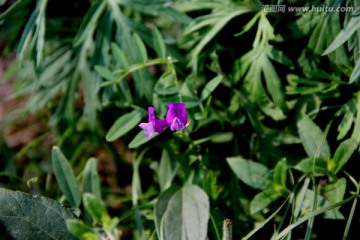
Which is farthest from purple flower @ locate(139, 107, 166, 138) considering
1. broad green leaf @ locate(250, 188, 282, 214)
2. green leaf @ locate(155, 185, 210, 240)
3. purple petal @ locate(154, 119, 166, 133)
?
broad green leaf @ locate(250, 188, 282, 214)

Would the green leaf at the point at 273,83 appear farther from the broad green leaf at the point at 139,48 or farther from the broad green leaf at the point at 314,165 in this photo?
the broad green leaf at the point at 139,48

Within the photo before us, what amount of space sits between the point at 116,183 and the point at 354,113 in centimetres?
124

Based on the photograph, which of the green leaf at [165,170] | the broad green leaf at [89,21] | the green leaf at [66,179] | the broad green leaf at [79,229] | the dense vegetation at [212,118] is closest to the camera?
the broad green leaf at [79,229]

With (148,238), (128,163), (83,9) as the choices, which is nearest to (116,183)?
(128,163)

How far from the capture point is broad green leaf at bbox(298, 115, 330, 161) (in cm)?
157

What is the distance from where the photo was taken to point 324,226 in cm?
164

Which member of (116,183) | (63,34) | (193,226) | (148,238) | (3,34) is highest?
(3,34)

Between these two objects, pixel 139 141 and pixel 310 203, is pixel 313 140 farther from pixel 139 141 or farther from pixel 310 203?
pixel 139 141

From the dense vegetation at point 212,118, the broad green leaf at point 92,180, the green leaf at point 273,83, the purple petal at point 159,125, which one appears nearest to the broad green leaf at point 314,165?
the dense vegetation at point 212,118

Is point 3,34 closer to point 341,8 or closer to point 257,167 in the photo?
point 257,167

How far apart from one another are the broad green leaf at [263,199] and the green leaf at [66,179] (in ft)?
1.99

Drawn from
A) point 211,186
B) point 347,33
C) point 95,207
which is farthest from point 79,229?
point 347,33

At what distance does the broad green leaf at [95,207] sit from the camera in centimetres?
146

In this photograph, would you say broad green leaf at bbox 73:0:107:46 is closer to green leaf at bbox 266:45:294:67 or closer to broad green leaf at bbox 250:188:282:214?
green leaf at bbox 266:45:294:67
